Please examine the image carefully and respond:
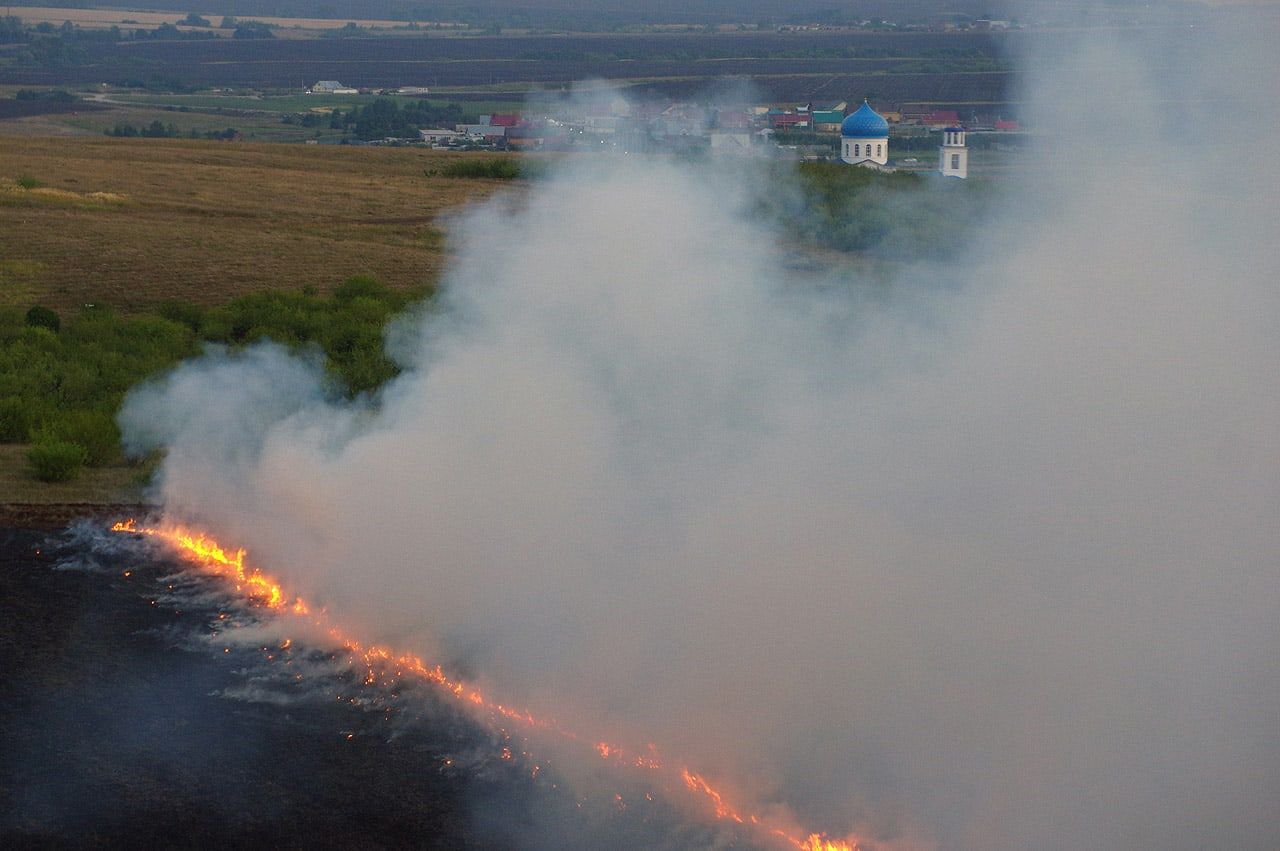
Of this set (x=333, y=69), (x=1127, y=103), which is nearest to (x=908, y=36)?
(x=333, y=69)

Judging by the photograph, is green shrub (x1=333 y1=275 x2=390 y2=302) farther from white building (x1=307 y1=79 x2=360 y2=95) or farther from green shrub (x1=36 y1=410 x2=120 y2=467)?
white building (x1=307 y1=79 x2=360 y2=95)

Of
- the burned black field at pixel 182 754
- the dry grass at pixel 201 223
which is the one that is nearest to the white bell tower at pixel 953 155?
the dry grass at pixel 201 223

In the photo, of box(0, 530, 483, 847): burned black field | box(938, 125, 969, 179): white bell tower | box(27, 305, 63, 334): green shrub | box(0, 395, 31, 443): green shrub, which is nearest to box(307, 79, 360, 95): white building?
box(938, 125, 969, 179): white bell tower

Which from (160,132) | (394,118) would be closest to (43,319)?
(160,132)

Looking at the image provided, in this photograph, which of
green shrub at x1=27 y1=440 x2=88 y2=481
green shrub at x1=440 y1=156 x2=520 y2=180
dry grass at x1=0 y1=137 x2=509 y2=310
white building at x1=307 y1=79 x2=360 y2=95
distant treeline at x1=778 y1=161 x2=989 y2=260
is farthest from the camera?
white building at x1=307 y1=79 x2=360 y2=95

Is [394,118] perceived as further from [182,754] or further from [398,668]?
[182,754]

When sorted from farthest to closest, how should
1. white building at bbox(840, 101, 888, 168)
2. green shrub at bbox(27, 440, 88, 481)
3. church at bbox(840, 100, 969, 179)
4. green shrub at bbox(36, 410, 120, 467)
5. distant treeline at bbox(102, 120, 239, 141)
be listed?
distant treeline at bbox(102, 120, 239, 141) < white building at bbox(840, 101, 888, 168) < church at bbox(840, 100, 969, 179) < green shrub at bbox(36, 410, 120, 467) < green shrub at bbox(27, 440, 88, 481)

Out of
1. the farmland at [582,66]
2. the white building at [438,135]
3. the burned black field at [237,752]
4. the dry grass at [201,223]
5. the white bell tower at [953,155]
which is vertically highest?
the farmland at [582,66]

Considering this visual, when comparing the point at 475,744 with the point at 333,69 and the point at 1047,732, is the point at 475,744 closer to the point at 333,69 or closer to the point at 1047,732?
the point at 1047,732

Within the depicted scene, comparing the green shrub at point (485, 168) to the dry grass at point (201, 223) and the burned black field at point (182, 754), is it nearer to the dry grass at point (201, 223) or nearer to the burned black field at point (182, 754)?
the dry grass at point (201, 223)
